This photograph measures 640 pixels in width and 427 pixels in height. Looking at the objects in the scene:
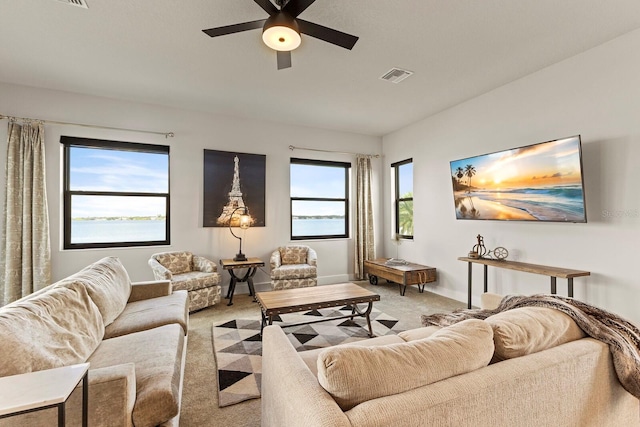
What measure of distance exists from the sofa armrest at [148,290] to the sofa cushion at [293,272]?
5.26 feet

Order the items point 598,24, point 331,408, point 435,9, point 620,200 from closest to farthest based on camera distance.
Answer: point 331,408 → point 435,9 → point 598,24 → point 620,200

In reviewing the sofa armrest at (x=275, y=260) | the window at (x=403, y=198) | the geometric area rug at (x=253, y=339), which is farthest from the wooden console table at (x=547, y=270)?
the sofa armrest at (x=275, y=260)

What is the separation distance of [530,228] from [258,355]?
10.6 ft

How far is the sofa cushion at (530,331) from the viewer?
114cm

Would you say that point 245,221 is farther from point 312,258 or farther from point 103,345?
point 103,345

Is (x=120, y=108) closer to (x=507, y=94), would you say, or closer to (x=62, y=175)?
(x=62, y=175)

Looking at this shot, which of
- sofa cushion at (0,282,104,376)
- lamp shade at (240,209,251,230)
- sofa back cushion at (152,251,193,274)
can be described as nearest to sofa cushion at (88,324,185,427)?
sofa cushion at (0,282,104,376)

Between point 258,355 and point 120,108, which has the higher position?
point 120,108

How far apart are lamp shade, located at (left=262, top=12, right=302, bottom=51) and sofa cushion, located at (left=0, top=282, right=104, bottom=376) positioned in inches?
83.8

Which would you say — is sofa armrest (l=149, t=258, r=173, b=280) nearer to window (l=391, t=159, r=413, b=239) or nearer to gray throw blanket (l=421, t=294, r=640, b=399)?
gray throw blanket (l=421, t=294, r=640, b=399)

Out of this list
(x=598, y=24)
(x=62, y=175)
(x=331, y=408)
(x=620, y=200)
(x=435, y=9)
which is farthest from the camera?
(x=62, y=175)

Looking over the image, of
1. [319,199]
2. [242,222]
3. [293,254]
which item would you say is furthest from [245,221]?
[319,199]

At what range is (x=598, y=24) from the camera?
247 cm

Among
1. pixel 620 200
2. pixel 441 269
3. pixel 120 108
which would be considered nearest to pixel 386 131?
pixel 441 269
